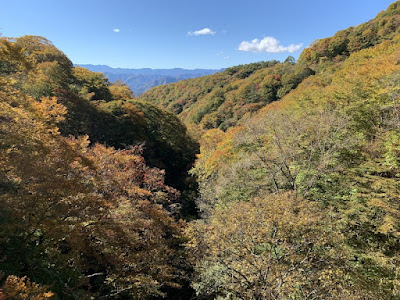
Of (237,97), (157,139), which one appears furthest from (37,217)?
(237,97)

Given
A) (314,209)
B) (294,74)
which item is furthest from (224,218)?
(294,74)

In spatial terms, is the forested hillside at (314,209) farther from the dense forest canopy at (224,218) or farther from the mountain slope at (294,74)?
the mountain slope at (294,74)

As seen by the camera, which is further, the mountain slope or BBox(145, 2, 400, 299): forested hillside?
the mountain slope

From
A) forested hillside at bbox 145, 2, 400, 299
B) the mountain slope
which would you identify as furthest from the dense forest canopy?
the mountain slope

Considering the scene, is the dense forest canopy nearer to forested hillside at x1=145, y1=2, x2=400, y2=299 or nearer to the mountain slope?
forested hillside at x1=145, y1=2, x2=400, y2=299

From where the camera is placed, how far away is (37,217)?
6418mm

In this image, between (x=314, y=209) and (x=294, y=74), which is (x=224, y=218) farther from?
(x=294, y=74)

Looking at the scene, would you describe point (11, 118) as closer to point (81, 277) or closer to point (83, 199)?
point (83, 199)

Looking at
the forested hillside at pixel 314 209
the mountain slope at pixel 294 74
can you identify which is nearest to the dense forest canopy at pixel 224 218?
the forested hillside at pixel 314 209

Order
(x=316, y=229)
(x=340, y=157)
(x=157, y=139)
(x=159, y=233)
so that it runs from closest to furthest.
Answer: (x=316, y=229) < (x=159, y=233) < (x=340, y=157) < (x=157, y=139)

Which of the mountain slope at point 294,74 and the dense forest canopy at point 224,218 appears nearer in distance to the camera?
the dense forest canopy at point 224,218

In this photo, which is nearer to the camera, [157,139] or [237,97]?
[157,139]

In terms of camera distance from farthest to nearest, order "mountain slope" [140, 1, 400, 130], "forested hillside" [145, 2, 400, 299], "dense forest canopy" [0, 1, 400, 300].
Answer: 1. "mountain slope" [140, 1, 400, 130]
2. "forested hillside" [145, 2, 400, 299]
3. "dense forest canopy" [0, 1, 400, 300]

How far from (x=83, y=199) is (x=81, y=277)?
2538mm
